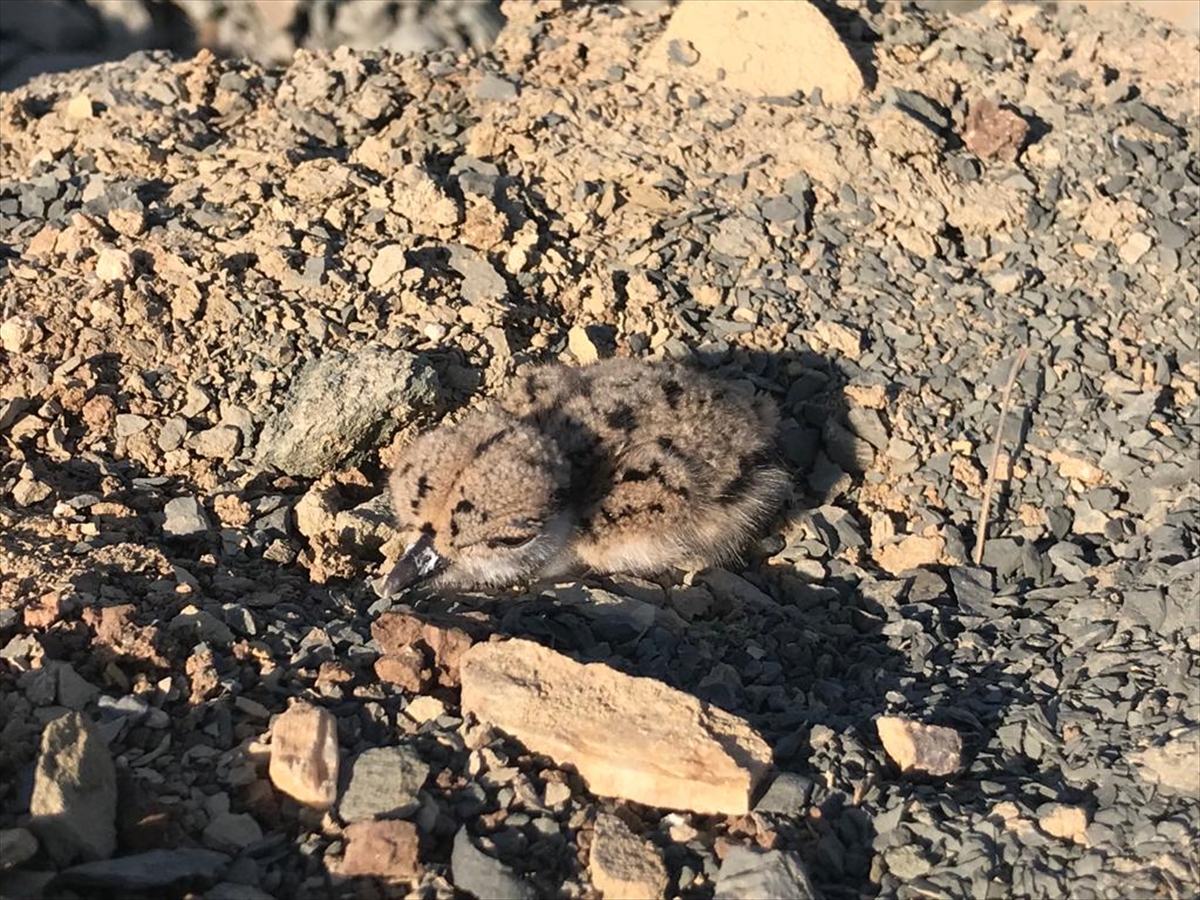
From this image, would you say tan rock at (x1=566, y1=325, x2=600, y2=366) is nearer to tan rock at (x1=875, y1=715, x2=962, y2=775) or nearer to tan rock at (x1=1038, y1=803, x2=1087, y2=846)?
tan rock at (x1=875, y1=715, x2=962, y2=775)

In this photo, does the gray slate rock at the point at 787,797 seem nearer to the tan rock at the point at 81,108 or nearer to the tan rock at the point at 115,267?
the tan rock at the point at 115,267

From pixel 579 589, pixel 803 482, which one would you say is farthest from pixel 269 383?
pixel 803 482

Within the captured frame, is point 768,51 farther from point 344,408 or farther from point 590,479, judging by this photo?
point 344,408

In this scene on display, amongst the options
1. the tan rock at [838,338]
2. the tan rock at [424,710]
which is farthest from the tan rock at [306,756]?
the tan rock at [838,338]

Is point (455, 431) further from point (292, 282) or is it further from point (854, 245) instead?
point (854, 245)

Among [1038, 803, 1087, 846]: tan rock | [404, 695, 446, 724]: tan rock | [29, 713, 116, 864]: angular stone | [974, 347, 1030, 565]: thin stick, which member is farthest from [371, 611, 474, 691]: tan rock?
[974, 347, 1030, 565]: thin stick
